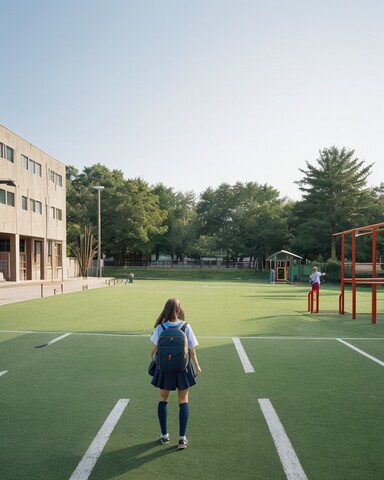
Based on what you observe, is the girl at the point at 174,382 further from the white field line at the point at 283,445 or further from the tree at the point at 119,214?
the tree at the point at 119,214

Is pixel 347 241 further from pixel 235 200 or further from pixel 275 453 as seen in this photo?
pixel 275 453

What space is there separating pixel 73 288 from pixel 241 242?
4372 centimetres

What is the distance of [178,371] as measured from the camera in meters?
4.54

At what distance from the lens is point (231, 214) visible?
76500 millimetres

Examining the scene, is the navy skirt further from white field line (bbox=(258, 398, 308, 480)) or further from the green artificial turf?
white field line (bbox=(258, 398, 308, 480))

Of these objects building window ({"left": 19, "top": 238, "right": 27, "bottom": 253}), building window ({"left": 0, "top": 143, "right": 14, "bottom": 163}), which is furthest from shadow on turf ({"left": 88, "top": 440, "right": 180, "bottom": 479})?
building window ({"left": 19, "top": 238, "right": 27, "bottom": 253})

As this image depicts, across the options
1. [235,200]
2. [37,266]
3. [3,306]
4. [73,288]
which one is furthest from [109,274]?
[3,306]

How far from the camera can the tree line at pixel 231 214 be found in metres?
57.2

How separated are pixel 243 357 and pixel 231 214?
68126mm

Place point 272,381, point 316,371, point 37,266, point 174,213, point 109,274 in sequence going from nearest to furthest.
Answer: point 272,381 < point 316,371 < point 37,266 < point 109,274 < point 174,213

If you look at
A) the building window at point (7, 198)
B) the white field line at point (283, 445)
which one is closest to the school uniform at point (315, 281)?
the white field line at point (283, 445)

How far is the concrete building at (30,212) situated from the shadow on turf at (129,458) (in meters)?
29.2

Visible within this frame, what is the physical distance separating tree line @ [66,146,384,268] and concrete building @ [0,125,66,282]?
52.1ft

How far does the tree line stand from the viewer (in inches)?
2253
